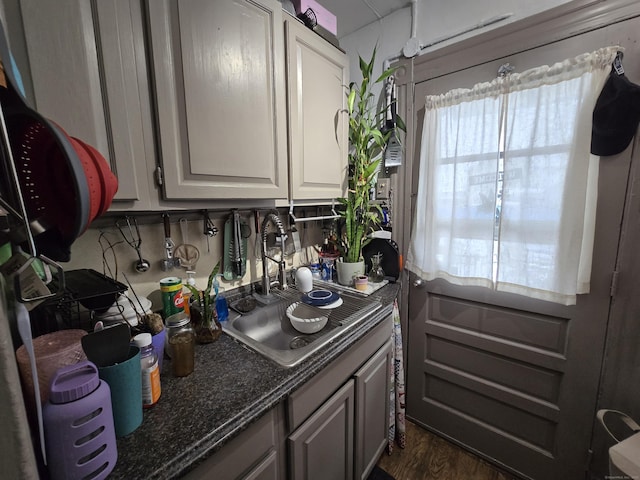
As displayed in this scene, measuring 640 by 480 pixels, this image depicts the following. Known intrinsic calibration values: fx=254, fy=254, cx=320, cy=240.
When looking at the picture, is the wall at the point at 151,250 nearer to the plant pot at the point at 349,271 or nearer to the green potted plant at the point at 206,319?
the green potted plant at the point at 206,319

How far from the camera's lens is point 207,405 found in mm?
631

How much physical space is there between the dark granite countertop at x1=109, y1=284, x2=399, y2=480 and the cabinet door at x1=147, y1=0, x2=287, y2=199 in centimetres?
54

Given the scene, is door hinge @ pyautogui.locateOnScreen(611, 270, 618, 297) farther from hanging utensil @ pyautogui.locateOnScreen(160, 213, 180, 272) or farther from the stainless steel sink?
hanging utensil @ pyautogui.locateOnScreen(160, 213, 180, 272)

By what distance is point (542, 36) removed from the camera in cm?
113

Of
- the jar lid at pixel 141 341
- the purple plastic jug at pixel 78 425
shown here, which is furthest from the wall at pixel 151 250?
the purple plastic jug at pixel 78 425

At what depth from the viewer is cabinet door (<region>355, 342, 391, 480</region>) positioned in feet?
3.59

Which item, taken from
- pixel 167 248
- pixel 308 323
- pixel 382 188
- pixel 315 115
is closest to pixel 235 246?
pixel 167 248

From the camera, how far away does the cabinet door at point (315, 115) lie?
3.63ft

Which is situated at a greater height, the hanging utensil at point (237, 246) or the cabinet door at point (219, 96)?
the cabinet door at point (219, 96)

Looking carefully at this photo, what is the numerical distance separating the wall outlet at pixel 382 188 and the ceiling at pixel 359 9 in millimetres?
981

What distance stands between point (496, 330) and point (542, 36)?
1.42 metres

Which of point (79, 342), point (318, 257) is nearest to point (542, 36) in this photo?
point (318, 257)

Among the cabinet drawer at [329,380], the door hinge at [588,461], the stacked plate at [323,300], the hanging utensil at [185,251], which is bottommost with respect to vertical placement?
the door hinge at [588,461]

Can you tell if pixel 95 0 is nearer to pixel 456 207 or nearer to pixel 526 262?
pixel 456 207
